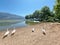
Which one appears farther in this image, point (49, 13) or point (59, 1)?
point (49, 13)

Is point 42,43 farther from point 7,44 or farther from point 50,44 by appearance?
point 7,44

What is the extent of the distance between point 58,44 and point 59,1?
4099cm

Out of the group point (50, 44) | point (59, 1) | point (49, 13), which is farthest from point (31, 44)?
point (49, 13)

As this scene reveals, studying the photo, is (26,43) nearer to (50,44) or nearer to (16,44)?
(16,44)

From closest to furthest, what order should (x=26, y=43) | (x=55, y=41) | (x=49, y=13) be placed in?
(x=55, y=41) < (x=26, y=43) < (x=49, y=13)

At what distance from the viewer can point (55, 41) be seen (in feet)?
49.3

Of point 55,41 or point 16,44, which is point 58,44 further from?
point 16,44

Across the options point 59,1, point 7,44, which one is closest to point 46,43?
point 7,44

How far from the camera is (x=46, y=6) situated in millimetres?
117000

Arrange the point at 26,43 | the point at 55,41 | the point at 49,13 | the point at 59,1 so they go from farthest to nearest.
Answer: the point at 49,13 → the point at 59,1 → the point at 26,43 → the point at 55,41

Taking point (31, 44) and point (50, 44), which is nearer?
point (50, 44)

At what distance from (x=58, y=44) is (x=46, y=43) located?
1.17m

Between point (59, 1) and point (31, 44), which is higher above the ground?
point (59, 1)

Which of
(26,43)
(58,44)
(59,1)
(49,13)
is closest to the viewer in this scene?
(58,44)
